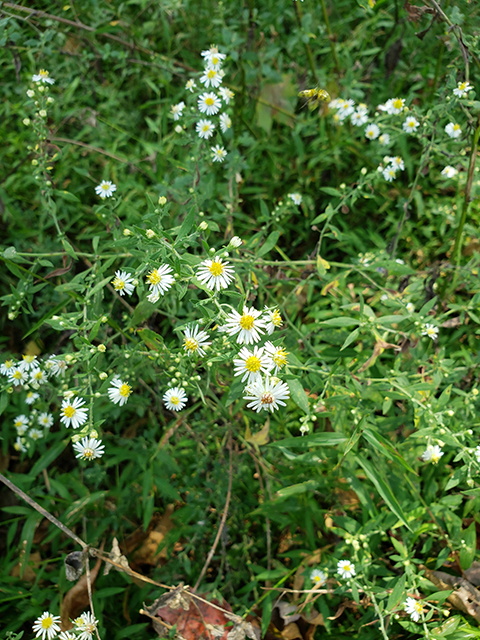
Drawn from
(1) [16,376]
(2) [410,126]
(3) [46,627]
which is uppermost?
(2) [410,126]

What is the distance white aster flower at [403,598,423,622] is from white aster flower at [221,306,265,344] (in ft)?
3.96

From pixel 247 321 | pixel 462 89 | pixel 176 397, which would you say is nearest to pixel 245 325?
pixel 247 321

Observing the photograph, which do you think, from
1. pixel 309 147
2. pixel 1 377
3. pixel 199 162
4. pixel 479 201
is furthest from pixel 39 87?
pixel 479 201

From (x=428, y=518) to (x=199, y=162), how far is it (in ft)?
6.36

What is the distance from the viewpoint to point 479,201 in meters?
2.98

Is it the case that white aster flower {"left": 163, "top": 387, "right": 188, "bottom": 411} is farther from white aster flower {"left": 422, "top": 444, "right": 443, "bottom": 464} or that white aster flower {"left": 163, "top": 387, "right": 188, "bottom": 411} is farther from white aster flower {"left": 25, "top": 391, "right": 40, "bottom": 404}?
white aster flower {"left": 422, "top": 444, "right": 443, "bottom": 464}

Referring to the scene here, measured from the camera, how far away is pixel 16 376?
2.20 metres

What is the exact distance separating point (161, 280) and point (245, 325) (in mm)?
322

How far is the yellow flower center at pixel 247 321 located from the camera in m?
1.55

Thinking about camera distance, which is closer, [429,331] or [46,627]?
[46,627]

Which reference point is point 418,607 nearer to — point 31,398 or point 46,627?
point 46,627

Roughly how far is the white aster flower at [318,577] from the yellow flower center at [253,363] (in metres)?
1.16

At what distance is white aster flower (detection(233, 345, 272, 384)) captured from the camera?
153 cm

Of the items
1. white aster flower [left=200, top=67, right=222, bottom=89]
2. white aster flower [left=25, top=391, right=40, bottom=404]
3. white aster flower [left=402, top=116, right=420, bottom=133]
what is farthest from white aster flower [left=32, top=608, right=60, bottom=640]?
white aster flower [left=402, top=116, right=420, bottom=133]
